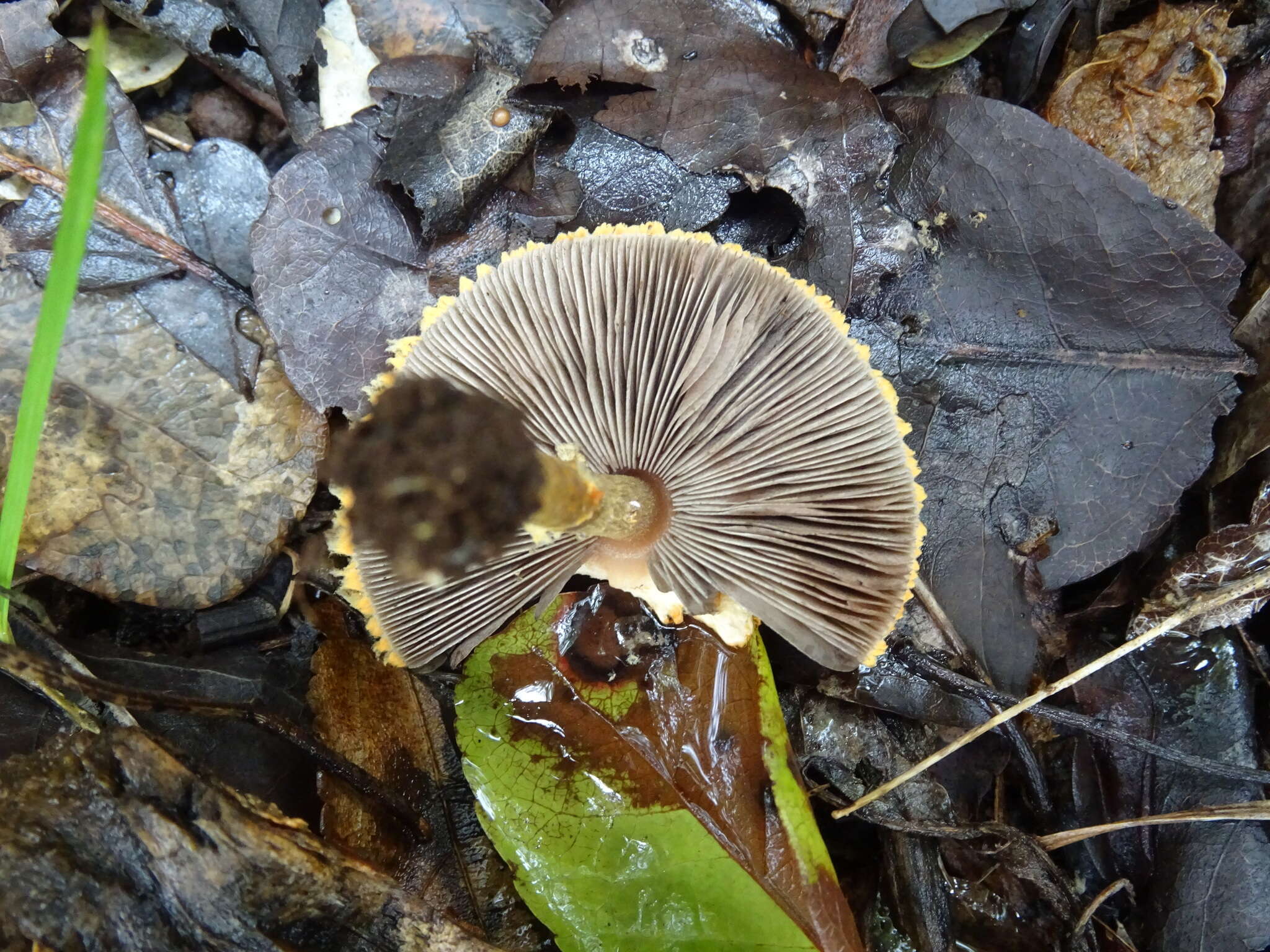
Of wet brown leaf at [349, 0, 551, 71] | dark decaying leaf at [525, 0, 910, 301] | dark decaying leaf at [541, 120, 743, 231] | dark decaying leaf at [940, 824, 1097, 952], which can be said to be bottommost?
dark decaying leaf at [940, 824, 1097, 952]

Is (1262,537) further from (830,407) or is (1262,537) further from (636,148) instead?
(636,148)

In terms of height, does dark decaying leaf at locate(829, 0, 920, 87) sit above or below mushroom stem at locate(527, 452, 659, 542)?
above

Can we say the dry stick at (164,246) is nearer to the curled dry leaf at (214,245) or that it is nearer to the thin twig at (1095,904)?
the curled dry leaf at (214,245)

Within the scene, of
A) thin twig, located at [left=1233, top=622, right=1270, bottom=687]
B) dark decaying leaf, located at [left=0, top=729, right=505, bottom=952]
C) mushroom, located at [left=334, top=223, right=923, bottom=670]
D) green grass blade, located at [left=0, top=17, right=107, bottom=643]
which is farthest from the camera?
thin twig, located at [left=1233, top=622, right=1270, bottom=687]

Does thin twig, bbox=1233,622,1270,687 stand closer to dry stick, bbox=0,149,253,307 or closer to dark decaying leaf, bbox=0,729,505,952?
dark decaying leaf, bbox=0,729,505,952

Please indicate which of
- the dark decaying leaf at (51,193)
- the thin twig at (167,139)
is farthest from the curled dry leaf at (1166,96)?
the dark decaying leaf at (51,193)

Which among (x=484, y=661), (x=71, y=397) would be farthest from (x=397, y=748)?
(x=71, y=397)

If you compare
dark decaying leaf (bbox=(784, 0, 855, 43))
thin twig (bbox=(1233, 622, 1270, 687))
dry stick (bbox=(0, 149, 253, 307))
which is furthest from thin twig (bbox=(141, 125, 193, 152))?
thin twig (bbox=(1233, 622, 1270, 687))
